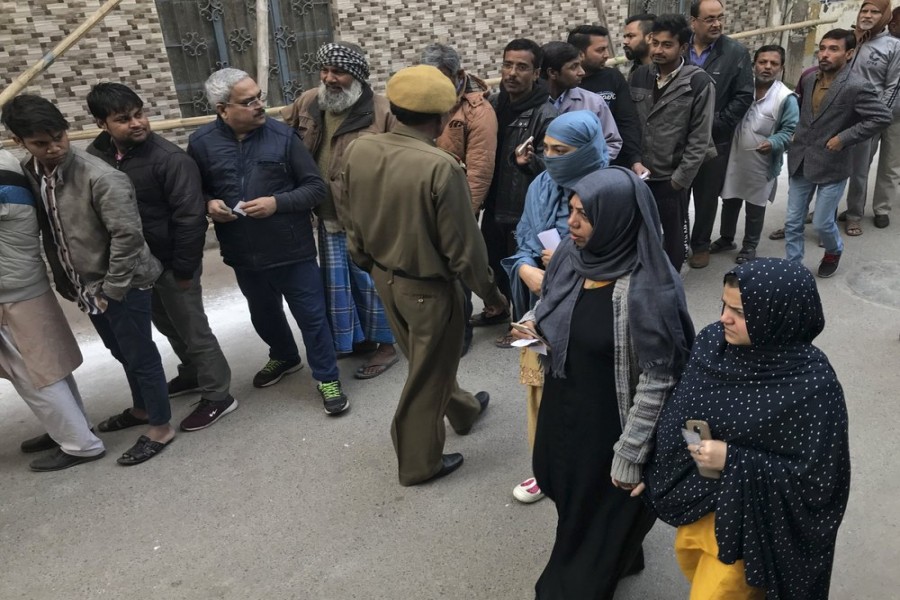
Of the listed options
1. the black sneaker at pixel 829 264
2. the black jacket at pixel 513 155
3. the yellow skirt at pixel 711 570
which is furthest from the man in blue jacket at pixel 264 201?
the black sneaker at pixel 829 264

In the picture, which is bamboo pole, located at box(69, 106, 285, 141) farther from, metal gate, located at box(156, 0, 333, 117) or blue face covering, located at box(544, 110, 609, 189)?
blue face covering, located at box(544, 110, 609, 189)

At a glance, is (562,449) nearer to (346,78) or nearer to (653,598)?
(653,598)

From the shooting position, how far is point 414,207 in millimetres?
2646

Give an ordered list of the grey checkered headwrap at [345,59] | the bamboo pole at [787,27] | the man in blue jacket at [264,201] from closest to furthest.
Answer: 1. the man in blue jacket at [264,201]
2. the grey checkered headwrap at [345,59]
3. the bamboo pole at [787,27]

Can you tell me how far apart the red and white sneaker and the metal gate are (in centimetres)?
473

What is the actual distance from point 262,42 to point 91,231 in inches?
143

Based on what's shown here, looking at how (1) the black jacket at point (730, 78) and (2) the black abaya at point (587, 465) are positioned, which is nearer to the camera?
(2) the black abaya at point (587, 465)

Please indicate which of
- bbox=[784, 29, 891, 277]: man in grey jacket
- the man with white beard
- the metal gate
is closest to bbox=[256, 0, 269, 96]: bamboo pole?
the metal gate

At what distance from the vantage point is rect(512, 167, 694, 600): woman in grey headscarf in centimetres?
193

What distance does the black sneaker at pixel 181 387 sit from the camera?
4047mm

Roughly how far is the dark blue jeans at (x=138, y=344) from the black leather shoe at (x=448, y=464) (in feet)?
4.72

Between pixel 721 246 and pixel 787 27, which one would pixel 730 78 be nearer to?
pixel 721 246

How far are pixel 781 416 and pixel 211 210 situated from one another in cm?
274

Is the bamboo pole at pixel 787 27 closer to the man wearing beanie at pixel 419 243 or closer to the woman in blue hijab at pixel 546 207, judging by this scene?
A: the woman in blue hijab at pixel 546 207
